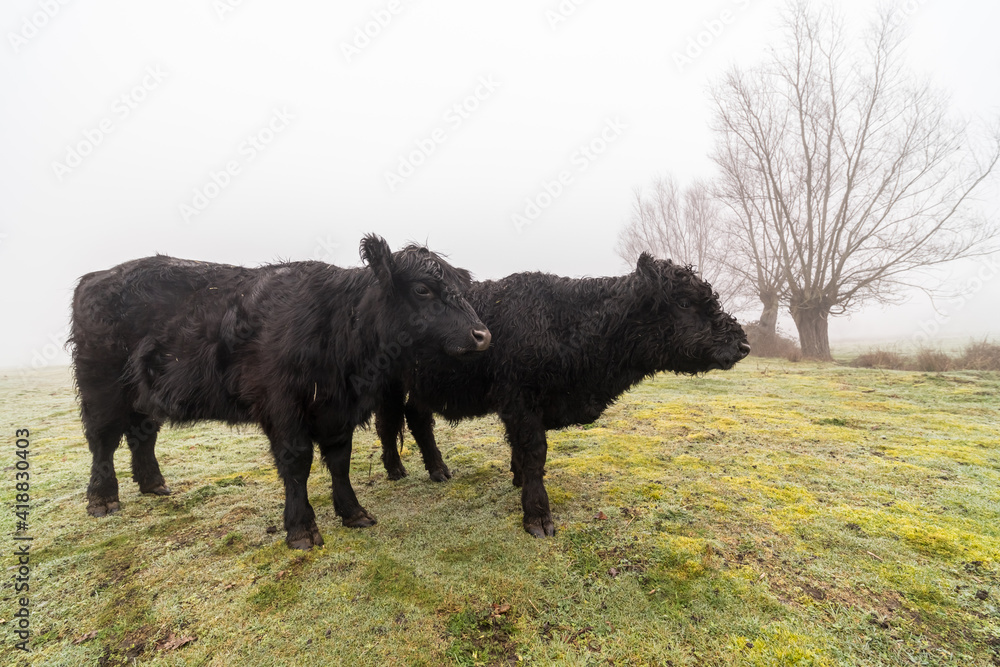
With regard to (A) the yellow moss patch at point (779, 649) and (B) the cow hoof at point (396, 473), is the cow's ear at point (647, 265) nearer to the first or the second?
(A) the yellow moss patch at point (779, 649)

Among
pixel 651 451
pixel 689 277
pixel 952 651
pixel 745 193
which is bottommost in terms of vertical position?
pixel 952 651

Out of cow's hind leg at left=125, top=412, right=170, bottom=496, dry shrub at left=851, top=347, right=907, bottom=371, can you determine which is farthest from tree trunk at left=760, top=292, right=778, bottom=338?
cow's hind leg at left=125, top=412, right=170, bottom=496

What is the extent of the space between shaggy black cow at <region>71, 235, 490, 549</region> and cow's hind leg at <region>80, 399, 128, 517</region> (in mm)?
12

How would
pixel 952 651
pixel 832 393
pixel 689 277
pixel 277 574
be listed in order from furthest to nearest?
pixel 832 393, pixel 689 277, pixel 277 574, pixel 952 651

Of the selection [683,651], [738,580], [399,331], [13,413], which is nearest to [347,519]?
[399,331]

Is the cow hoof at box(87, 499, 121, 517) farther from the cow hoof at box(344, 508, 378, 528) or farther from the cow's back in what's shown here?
the cow hoof at box(344, 508, 378, 528)

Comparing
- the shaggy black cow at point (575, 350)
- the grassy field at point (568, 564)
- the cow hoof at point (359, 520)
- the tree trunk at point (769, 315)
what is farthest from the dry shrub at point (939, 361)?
the cow hoof at point (359, 520)

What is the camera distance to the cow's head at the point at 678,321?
4.20 m

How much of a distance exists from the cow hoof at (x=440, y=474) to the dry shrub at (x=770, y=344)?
1900 centimetres

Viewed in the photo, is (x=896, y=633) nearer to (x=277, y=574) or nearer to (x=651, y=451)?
(x=651, y=451)

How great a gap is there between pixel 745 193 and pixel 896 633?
23084 mm

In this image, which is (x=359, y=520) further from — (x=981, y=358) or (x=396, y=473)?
(x=981, y=358)

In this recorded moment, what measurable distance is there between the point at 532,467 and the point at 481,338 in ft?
4.30

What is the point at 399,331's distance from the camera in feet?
12.6
